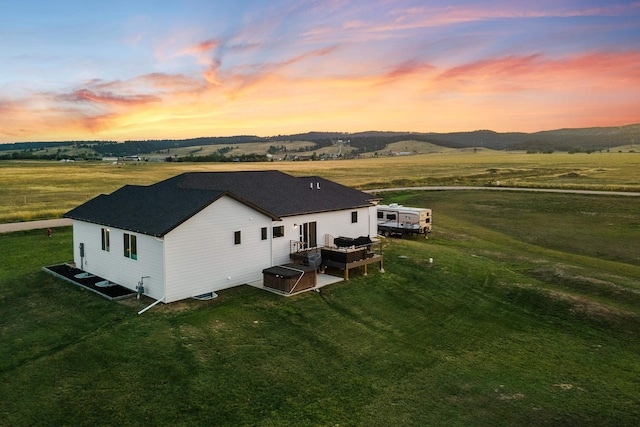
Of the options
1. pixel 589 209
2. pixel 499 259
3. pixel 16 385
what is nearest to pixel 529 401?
pixel 16 385

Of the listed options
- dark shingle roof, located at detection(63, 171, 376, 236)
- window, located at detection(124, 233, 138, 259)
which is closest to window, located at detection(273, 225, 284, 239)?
dark shingle roof, located at detection(63, 171, 376, 236)

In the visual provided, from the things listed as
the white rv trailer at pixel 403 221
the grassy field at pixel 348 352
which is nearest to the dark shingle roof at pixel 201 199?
the grassy field at pixel 348 352

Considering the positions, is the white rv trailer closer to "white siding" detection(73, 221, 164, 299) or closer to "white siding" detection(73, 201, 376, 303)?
"white siding" detection(73, 201, 376, 303)

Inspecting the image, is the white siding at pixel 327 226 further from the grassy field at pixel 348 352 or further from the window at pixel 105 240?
the window at pixel 105 240

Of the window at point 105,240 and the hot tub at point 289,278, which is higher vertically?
the window at point 105,240

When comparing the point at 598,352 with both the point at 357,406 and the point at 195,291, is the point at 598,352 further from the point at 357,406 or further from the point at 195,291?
the point at 195,291

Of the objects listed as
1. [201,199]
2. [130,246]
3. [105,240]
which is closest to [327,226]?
[201,199]

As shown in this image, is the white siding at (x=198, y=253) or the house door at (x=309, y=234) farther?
the house door at (x=309, y=234)
